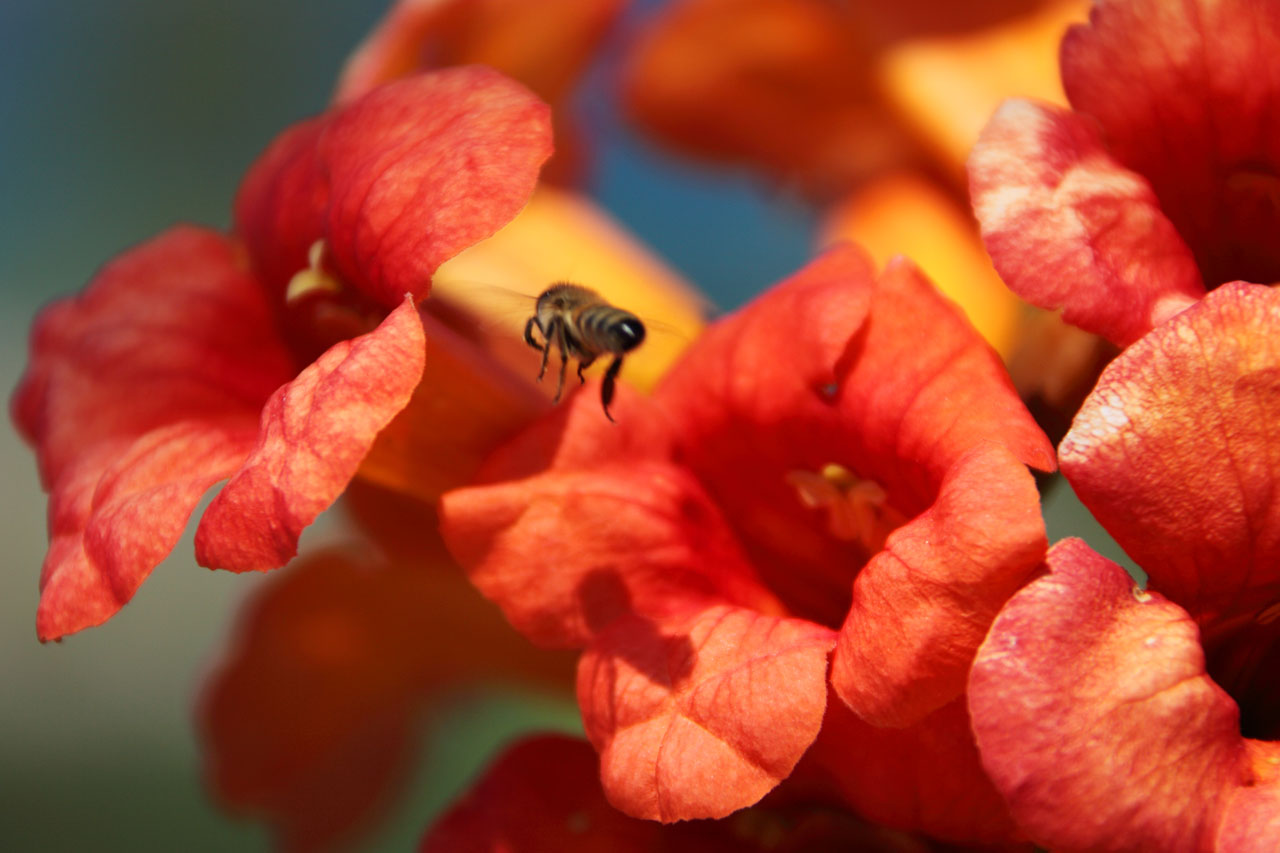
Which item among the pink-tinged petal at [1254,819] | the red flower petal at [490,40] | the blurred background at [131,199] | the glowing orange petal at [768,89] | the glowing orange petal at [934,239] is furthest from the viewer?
the blurred background at [131,199]

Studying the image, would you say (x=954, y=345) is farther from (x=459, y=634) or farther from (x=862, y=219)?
(x=862, y=219)

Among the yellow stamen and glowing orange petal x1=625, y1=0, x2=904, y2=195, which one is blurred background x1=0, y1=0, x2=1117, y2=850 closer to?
glowing orange petal x1=625, y1=0, x2=904, y2=195

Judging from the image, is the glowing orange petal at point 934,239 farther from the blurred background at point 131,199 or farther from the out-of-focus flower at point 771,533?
the blurred background at point 131,199

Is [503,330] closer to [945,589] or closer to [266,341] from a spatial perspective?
[266,341]

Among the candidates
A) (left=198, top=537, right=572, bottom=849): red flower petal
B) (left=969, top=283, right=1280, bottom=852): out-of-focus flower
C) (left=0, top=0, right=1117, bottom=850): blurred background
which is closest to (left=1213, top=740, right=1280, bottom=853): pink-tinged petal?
(left=969, top=283, right=1280, bottom=852): out-of-focus flower

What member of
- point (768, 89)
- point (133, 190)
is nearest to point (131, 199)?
point (133, 190)

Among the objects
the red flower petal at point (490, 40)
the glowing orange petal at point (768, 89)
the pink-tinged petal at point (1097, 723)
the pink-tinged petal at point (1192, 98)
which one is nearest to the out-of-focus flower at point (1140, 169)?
the pink-tinged petal at point (1192, 98)
